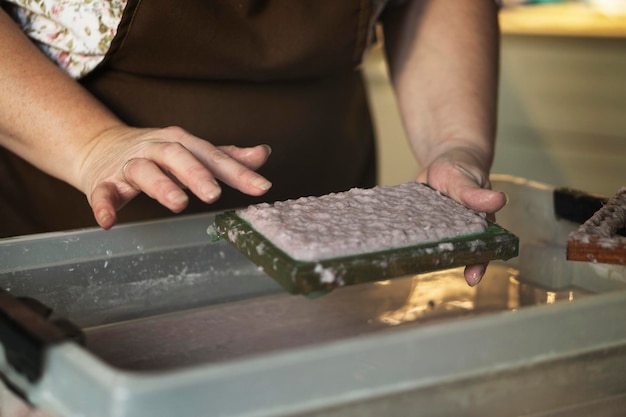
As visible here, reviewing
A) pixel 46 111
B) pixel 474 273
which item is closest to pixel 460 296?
pixel 474 273

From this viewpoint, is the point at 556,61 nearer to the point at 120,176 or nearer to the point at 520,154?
the point at 520,154

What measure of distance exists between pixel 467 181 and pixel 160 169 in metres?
0.34

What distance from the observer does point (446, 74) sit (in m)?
1.15

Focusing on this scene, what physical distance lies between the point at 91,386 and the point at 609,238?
43cm

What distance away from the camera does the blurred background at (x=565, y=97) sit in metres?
2.12

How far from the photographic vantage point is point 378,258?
0.68 meters

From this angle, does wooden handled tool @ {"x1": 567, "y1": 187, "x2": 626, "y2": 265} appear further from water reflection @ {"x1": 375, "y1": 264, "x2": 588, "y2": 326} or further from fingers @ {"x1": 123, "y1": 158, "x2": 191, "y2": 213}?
fingers @ {"x1": 123, "y1": 158, "x2": 191, "y2": 213}

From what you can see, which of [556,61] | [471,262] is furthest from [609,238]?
[556,61]

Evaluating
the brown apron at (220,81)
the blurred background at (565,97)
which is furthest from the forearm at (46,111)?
the blurred background at (565,97)

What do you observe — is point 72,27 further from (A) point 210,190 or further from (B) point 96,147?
(A) point 210,190

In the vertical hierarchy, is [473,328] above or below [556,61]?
above

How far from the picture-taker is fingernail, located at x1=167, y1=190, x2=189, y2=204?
719 mm

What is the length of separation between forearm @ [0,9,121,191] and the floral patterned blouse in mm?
65

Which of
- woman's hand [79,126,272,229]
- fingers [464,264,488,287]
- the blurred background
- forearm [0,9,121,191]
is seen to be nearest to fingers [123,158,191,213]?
woman's hand [79,126,272,229]
